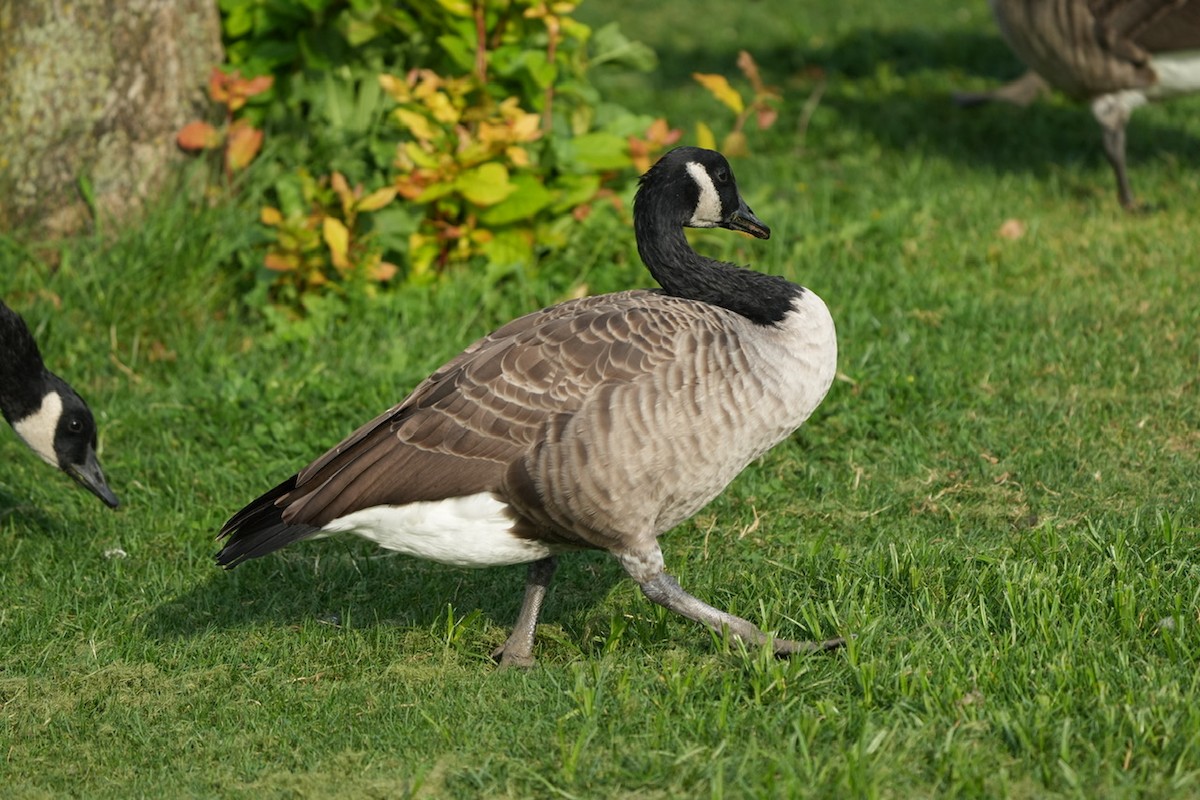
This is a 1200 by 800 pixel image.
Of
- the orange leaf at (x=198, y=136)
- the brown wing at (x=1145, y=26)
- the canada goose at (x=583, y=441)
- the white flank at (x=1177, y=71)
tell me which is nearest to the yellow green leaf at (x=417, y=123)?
the orange leaf at (x=198, y=136)

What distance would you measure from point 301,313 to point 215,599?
7.48ft

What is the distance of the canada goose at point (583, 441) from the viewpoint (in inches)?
159

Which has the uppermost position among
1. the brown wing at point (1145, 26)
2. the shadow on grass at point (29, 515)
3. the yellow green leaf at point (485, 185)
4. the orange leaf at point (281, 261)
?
the brown wing at point (1145, 26)

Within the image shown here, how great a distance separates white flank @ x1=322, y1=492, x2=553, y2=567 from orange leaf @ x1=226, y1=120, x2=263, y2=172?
129 inches

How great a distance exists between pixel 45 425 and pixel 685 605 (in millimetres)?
2596

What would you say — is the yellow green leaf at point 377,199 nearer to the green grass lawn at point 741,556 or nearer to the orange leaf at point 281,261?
the orange leaf at point 281,261

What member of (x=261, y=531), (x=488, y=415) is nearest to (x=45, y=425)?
(x=261, y=531)

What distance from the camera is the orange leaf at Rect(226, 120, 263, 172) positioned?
693 cm

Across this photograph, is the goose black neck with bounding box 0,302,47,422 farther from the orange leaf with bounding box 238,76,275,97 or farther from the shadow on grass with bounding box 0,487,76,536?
the orange leaf with bounding box 238,76,275,97

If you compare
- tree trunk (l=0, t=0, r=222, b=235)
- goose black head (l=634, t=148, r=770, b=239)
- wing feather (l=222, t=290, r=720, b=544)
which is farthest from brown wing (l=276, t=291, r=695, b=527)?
tree trunk (l=0, t=0, r=222, b=235)

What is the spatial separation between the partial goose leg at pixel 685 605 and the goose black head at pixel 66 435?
84.5 inches

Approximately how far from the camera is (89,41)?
22.4 ft

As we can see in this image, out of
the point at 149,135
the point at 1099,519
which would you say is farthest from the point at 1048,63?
the point at 149,135

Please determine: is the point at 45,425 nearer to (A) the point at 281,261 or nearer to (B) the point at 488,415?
(A) the point at 281,261
